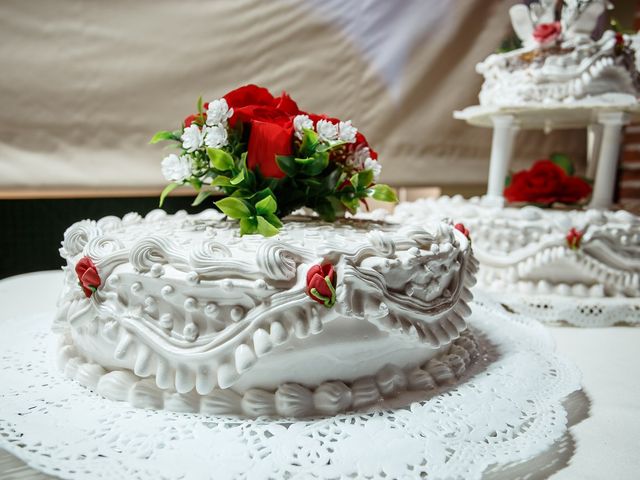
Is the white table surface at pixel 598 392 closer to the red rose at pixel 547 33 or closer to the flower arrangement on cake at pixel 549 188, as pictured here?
the flower arrangement on cake at pixel 549 188

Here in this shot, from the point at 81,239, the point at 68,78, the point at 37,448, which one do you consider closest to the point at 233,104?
the point at 81,239

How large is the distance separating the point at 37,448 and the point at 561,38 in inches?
74.2

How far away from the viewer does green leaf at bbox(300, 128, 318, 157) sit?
1.08 meters

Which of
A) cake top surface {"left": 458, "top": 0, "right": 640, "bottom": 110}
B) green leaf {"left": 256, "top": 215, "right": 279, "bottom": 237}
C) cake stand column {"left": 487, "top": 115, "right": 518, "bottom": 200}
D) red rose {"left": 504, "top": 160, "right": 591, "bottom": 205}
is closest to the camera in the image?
green leaf {"left": 256, "top": 215, "right": 279, "bottom": 237}

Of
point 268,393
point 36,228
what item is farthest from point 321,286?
point 36,228

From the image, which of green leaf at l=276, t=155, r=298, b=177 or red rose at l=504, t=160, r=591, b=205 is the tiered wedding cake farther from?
green leaf at l=276, t=155, r=298, b=177

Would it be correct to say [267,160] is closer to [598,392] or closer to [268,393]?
[268,393]

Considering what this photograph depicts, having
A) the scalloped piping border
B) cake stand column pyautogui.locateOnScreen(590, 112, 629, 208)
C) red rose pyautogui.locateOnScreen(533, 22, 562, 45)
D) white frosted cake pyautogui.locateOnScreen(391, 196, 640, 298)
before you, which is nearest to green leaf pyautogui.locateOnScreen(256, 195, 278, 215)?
the scalloped piping border

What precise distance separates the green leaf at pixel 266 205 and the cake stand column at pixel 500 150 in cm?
115

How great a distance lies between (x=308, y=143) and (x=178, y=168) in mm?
285

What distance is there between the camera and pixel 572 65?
5.73 ft

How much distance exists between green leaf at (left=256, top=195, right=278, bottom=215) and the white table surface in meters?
0.56

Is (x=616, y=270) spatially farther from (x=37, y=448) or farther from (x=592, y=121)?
(x=37, y=448)

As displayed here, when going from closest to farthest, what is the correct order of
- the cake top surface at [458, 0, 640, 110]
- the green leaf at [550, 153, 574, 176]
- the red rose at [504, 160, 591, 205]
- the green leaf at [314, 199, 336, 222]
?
the green leaf at [314, 199, 336, 222]
the cake top surface at [458, 0, 640, 110]
the red rose at [504, 160, 591, 205]
the green leaf at [550, 153, 574, 176]
